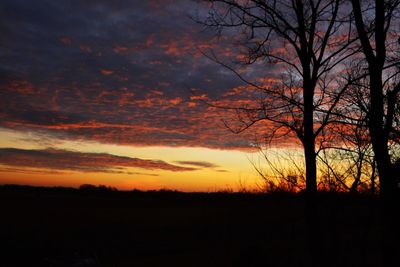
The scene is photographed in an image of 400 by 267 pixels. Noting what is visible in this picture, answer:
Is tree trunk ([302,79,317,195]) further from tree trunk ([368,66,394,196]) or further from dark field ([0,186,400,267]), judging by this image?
tree trunk ([368,66,394,196])

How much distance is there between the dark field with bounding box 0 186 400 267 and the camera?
7.49 meters

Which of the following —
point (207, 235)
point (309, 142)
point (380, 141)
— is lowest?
point (207, 235)

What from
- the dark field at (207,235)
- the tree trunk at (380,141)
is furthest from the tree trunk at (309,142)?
the tree trunk at (380,141)

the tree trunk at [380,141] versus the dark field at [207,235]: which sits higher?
the tree trunk at [380,141]

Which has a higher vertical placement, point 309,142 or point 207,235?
point 309,142

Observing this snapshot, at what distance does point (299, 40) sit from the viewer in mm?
7867

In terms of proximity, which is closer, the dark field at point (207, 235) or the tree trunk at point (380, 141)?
the tree trunk at point (380, 141)

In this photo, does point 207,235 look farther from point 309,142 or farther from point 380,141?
point 380,141

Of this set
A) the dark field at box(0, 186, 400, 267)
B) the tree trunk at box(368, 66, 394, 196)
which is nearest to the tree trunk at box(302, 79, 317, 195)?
the dark field at box(0, 186, 400, 267)

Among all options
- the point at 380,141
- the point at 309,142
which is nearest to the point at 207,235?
the point at 309,142

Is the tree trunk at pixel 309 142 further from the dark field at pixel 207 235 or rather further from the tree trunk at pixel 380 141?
the tree trunk at pixel 380 141

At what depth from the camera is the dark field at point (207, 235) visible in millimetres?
7492

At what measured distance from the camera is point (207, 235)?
16.1 meters

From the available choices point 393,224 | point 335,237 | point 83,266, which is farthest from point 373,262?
point 83,266
